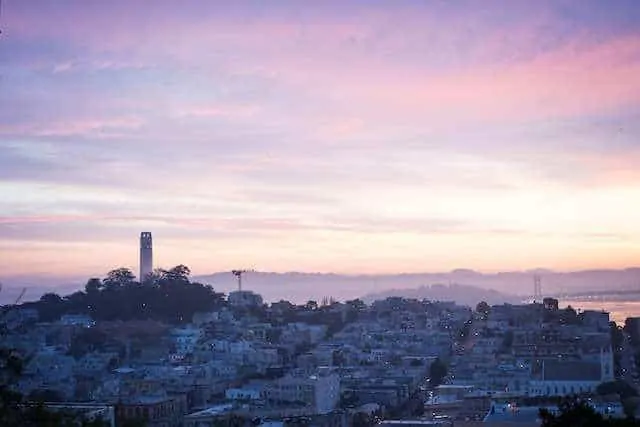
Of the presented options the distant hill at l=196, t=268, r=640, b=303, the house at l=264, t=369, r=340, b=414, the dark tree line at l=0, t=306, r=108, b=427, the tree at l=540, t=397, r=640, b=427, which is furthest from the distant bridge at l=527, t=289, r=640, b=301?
the dark tree line at l=0, t=306, r=108, b=427

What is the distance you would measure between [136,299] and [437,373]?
47.7 feet

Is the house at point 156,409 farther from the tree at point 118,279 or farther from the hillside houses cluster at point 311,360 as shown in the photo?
the tree at point 118,279

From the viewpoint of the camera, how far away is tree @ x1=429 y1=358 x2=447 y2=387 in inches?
1221

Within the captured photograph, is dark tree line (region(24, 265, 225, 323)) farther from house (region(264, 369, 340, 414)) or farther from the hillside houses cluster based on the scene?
house (region(264, 369, 340, 414))

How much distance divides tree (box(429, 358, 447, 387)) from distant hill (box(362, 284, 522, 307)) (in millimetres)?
45797

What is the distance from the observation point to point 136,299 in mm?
41938

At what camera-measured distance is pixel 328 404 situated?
26516mm

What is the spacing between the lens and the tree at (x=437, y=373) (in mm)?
31008

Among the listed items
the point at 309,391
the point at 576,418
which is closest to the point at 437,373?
the point at 309,391

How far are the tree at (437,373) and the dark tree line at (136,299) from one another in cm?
1316

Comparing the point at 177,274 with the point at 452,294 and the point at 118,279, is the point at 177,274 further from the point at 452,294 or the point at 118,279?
the point at 452,294

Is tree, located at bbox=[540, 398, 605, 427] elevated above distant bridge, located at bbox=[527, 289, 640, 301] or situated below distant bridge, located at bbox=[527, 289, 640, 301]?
below

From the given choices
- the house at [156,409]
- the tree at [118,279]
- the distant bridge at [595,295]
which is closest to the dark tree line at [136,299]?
the tree at [118,279]

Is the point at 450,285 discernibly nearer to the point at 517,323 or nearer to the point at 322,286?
the point at 322,286
